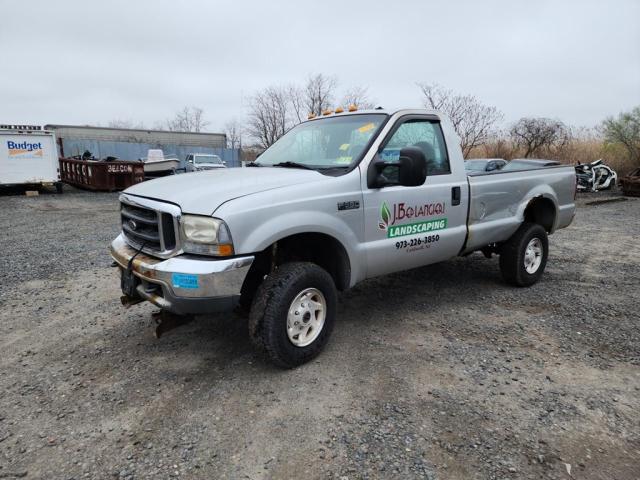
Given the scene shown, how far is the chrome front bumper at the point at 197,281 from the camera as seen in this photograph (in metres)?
2.78

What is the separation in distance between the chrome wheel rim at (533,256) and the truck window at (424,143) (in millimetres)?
1803

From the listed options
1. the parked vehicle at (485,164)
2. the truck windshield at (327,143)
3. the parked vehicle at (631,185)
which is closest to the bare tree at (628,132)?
the parked vehicle at (631,185)

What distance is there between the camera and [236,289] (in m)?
2.88

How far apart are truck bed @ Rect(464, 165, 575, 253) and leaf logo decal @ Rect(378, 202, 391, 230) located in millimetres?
1179

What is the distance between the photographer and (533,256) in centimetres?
533

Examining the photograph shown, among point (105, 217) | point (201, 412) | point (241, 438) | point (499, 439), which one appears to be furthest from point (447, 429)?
point (105, 217)

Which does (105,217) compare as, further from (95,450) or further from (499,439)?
(499,439)

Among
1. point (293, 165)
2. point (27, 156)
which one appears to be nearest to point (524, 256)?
point (293, 165)

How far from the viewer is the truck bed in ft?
14.7

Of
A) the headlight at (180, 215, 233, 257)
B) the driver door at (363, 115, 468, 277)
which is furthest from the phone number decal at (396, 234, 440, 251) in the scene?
the headlight at (180, 215, 233, 257)

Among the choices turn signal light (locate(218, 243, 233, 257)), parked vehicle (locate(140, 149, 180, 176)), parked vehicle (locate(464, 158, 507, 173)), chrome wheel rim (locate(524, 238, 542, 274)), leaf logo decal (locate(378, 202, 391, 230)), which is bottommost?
chrome wheel rim (locate(524, 238, 542, 274))

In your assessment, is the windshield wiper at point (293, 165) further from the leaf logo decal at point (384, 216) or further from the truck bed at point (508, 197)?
the truck bed at point (508, 197)

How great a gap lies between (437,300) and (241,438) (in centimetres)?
297

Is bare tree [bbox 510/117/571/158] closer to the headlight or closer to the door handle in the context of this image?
the door handle
